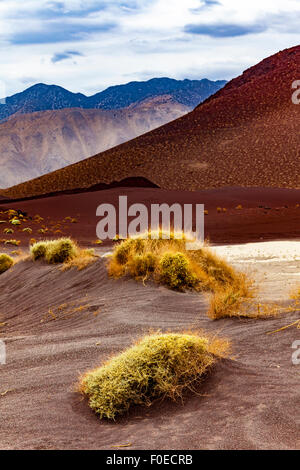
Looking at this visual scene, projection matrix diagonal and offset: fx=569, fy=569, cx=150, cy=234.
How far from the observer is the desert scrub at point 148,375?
17.4 ft

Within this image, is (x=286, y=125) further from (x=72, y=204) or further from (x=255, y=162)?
(x=72, y=204)

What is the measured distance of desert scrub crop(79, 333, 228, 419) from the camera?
209 inches

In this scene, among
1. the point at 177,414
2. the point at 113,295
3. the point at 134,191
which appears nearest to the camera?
the point at 177,414

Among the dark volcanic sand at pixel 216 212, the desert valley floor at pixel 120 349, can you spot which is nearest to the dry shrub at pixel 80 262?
the desert valley floor at pixel 120 349

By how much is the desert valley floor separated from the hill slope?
42312 mm

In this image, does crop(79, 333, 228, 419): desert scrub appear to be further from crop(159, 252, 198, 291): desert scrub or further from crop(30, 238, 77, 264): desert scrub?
crop(30, 238, 77, 264): desert scrub

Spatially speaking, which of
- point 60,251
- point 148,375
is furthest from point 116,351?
point 60,251

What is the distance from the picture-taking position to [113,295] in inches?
412

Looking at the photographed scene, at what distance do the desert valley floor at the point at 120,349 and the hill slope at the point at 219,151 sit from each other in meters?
42.3

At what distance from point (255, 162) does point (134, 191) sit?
20164 millimetres

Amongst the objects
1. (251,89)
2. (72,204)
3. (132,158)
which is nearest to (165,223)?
(72,204)

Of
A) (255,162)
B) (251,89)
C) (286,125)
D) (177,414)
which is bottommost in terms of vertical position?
(177,414)

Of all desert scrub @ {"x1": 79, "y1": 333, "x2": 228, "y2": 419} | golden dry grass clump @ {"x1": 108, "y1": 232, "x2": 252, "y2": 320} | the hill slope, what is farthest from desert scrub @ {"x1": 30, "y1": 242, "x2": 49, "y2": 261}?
the hill slope

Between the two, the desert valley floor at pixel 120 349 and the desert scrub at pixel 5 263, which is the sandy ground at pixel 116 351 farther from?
the desert scrub at pixel 5 263
